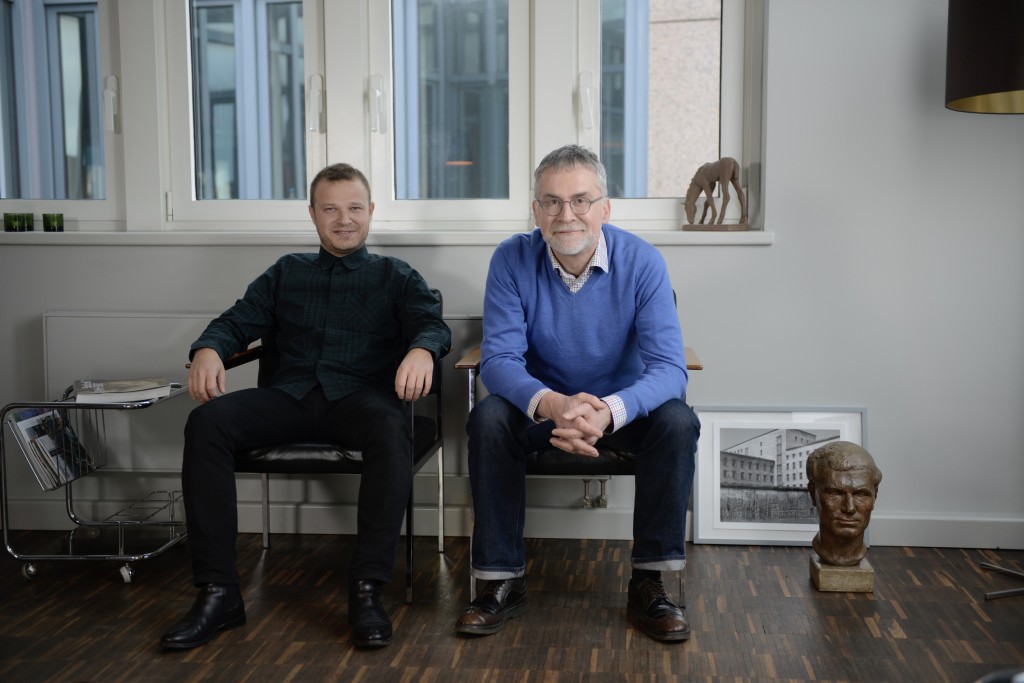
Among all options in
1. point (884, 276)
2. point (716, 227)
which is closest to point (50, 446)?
point (716, 227)

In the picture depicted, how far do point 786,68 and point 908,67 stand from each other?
0.37m

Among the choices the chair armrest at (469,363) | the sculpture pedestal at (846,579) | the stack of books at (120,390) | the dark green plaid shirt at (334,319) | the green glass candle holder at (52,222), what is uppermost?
the green glass candle holder at (52,222)

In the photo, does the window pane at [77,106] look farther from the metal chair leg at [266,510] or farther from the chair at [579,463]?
the chair at [579,463]

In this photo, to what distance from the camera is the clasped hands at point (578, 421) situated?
2258 millimetres

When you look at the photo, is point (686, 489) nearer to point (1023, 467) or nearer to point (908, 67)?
point (1023, 467)

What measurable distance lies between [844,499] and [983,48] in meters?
1.26

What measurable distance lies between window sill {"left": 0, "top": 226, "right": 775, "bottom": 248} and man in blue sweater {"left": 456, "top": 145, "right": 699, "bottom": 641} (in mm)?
567

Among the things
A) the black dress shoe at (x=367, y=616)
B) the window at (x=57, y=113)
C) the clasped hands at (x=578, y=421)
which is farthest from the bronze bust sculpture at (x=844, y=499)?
the window at (x=57, y=113)

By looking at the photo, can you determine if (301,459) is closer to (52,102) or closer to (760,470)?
(760,470)

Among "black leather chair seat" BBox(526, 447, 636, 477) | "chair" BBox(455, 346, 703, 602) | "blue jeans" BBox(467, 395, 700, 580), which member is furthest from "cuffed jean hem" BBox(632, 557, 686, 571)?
"black leather chair seat" BBox(526, 447, 636, 477)

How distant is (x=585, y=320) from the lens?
252 cm

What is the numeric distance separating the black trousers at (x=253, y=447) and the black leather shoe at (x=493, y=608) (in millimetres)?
220

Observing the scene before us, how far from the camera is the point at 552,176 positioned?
2449 mm

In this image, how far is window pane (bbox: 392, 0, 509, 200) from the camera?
10.9 ft
